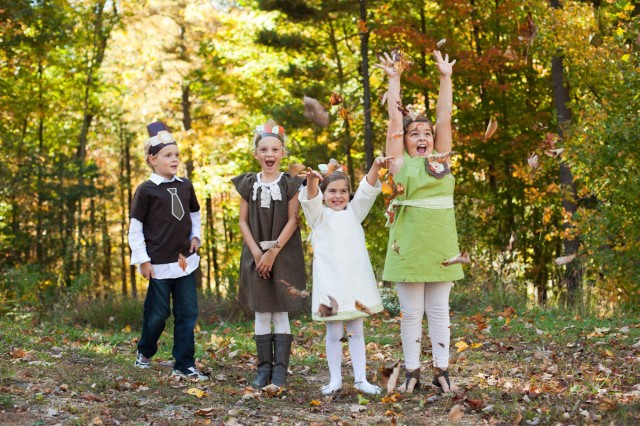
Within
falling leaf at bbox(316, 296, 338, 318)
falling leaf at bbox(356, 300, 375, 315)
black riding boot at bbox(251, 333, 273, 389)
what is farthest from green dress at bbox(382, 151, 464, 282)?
black riding boot at bbox(251, 333, 273, 389)

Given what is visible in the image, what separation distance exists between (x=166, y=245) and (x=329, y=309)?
1.46 m

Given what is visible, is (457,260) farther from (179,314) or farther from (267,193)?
(179,314)

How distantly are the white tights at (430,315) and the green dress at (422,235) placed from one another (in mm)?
143

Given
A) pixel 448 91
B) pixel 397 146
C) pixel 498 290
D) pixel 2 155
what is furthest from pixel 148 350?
pixel 2 155

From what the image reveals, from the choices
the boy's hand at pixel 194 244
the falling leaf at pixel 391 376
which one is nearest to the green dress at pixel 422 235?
the falling leaf at pixel 391 376

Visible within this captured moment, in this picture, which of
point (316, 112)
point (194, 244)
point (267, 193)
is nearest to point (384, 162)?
point (316, 112)

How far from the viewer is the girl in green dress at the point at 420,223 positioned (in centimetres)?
513

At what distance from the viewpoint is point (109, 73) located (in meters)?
23.0

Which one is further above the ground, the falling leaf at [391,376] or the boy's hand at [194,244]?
the boy's hand at [194,244]

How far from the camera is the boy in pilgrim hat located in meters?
5.83

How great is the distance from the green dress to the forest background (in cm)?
107

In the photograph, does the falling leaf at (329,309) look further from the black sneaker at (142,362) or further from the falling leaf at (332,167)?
the black sneaker at (142,362)

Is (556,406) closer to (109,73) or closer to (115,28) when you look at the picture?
(115,28)

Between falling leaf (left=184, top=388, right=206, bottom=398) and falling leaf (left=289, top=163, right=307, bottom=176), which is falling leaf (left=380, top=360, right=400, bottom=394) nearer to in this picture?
falling leaf (left=184, top=388, right=206, bottom=398)
